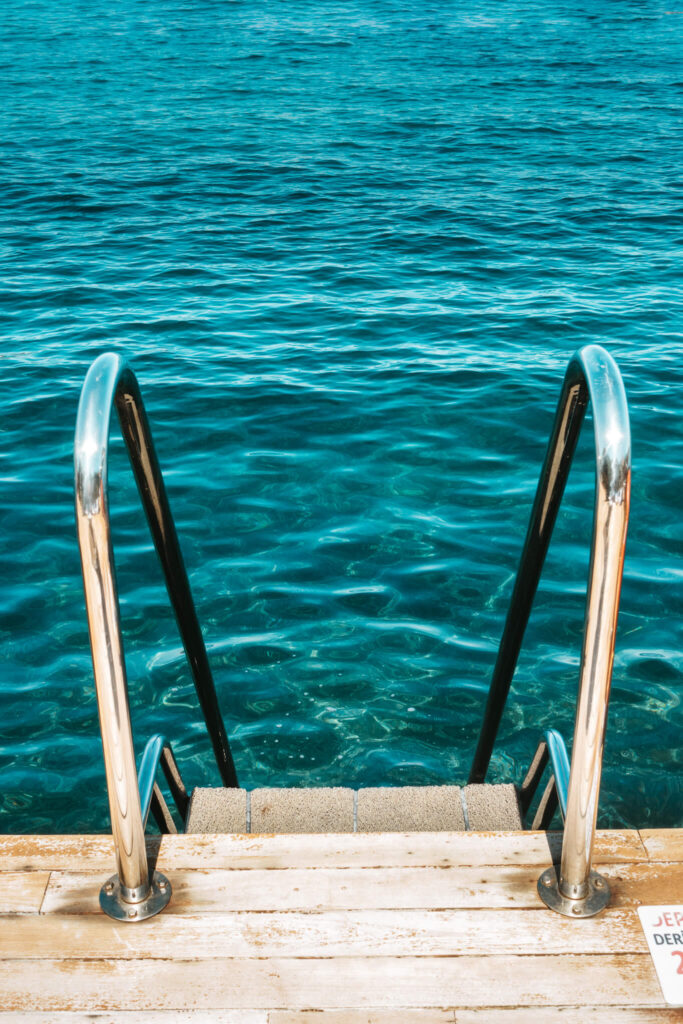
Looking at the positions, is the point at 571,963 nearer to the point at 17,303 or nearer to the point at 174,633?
the point at 174,633

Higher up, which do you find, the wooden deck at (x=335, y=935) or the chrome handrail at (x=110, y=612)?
the chrome handrail at (x=110, y=612)

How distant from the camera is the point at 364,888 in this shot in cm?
211

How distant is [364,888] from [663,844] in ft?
2.08

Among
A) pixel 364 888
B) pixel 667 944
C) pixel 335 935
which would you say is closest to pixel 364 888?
pixel 364 888

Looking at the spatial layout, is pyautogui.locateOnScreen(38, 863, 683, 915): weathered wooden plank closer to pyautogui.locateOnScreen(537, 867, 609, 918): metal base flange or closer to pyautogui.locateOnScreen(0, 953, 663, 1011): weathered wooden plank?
pyautogui.locateOnScreen(537, 867, 609, 918): metal base flange

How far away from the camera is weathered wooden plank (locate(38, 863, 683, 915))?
2064 mm

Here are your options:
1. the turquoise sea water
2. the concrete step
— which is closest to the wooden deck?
the concrete step

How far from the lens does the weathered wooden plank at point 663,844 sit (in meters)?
2.18

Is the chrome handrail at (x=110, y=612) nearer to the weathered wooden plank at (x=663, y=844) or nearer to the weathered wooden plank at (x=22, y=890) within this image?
the weathered wooden plank at (x=22, y=890)

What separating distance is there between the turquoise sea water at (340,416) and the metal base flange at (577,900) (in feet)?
7.96

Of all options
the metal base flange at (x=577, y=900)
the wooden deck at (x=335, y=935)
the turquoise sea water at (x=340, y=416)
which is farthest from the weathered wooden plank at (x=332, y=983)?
the turquoise sea water at (x=340, y=416)

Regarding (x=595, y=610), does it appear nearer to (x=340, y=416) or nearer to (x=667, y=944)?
(x=667, y=944)

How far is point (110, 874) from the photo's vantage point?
2143 millimetres

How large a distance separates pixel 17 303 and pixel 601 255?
605 centimetres
